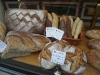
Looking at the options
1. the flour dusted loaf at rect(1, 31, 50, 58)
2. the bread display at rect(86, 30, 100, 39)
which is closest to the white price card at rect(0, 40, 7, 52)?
the flour dusted loaf at rect(1, 31, 50, 58)

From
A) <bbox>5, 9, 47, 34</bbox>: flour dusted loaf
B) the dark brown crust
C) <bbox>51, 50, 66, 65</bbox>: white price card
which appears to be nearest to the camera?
<bbox>51, 50, 66, 65</bbox>: white price card

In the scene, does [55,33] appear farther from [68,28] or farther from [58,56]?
[58,56]

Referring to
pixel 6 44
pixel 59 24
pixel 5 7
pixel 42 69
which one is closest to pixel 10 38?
pixel 6 44

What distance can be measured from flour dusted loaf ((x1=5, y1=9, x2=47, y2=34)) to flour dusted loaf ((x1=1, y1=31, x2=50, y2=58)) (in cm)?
15

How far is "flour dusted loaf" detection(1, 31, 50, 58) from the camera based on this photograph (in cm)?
95

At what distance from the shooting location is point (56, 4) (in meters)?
1.31

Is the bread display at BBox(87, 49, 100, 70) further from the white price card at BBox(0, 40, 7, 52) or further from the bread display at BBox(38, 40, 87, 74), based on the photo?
the white price card at BBox(0, 40, 7, 52)

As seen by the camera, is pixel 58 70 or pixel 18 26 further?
pixel 18 26

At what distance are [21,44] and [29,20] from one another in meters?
0.32

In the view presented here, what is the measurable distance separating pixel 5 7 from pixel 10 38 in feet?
1.95

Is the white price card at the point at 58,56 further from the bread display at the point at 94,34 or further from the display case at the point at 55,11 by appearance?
the bread display at the point at 94,34

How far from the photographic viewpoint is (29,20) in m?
1.19

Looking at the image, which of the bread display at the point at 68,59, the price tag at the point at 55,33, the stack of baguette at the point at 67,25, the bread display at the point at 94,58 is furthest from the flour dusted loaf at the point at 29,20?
the bread display at the point at 94,58

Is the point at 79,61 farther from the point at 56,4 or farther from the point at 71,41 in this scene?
the point at 56,4
